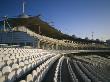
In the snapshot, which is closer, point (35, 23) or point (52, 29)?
point (35, 23)

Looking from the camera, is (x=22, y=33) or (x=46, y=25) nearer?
(x=22, y=33)

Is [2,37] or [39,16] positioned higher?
[39,16]

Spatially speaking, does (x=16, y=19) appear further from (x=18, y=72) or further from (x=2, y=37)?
(x=18, y=72)

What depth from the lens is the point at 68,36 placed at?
5738 inches

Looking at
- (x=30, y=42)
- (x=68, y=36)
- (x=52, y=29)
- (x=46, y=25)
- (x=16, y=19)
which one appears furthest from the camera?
(x=68, y=36)

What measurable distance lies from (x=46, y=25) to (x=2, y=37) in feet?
165

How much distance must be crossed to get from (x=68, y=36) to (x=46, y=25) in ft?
116

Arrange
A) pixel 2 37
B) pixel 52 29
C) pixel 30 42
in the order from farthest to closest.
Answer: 1. pixel 52 29
2. pixel 2 37
3. pixel 30 42

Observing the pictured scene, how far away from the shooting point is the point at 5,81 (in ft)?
32.1

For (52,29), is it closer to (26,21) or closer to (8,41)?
(26,21)

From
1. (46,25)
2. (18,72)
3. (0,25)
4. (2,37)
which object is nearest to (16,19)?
(0,25)

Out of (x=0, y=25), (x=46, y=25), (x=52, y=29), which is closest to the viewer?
(x=0, y=25)

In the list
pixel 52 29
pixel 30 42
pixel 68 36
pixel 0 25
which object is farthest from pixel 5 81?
pixel 68 36

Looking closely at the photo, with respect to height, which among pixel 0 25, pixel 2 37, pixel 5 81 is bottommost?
pixel 5 81
